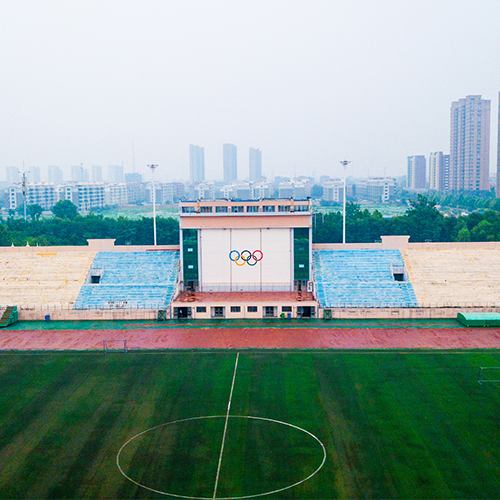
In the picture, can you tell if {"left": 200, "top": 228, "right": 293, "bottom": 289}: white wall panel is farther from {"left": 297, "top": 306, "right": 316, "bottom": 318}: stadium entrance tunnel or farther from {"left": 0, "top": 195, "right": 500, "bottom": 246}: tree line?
{"left": 0, "top": 195, "right": 500, "bottom": 246}: tree line

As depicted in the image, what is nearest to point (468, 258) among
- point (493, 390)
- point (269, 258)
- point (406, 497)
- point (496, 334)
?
point (496, 334)

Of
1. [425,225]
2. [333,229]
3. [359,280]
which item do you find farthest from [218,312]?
[425,225]

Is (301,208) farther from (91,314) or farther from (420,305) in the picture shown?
(91,314)

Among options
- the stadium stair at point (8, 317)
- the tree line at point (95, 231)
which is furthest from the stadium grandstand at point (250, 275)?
the tree line at point (95, 231)

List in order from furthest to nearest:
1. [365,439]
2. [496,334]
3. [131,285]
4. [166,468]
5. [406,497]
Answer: [131,285] < [496,334] < [365,439] < [166,468] < [406,497]

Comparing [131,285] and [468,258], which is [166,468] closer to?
[131,285]

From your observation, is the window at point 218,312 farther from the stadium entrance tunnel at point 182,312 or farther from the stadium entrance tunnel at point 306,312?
the stadium entrance tunnel at point 306,312

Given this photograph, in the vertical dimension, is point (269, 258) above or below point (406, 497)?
above
